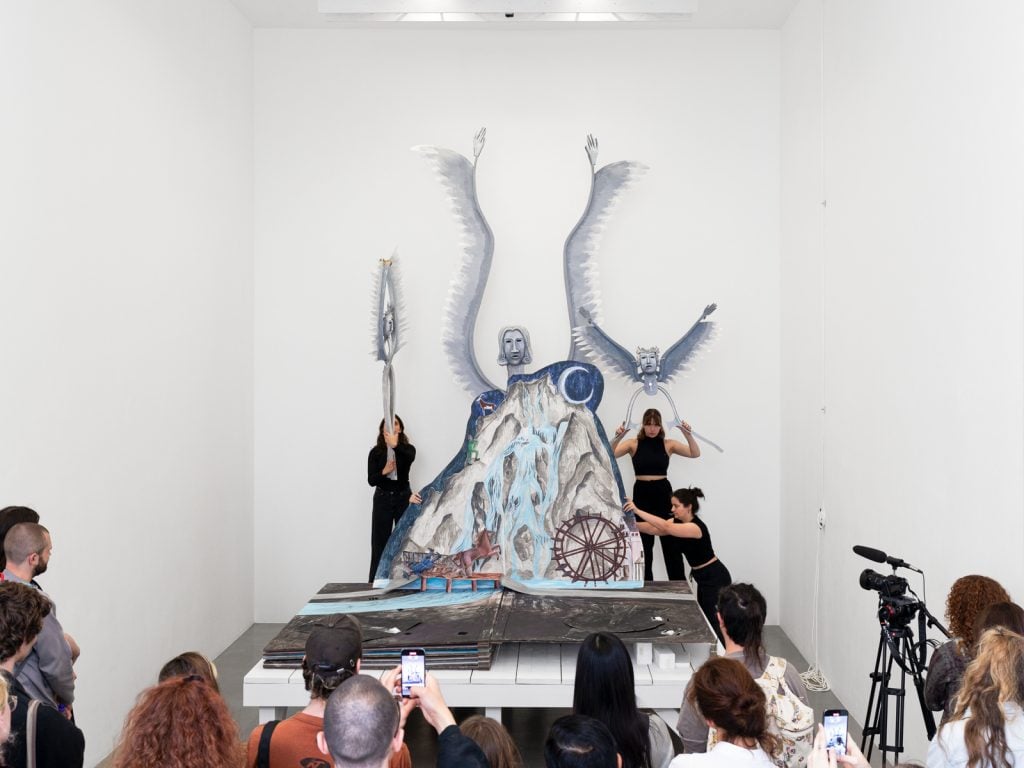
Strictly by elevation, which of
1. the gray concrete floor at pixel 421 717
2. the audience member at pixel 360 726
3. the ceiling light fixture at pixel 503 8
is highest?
the ceiling light fixture at pixel 503 8

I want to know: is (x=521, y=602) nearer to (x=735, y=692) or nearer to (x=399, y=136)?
(x=735, y=692)

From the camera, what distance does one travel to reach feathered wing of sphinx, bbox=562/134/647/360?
21.7 ft

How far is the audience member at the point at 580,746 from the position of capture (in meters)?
2.03

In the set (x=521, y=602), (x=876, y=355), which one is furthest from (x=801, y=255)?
(x=521, y=602)

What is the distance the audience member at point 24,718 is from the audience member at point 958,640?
2.19m

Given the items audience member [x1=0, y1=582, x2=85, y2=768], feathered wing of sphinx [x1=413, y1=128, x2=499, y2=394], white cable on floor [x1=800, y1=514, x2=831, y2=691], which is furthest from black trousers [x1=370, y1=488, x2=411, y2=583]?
audience member [x1=0, y1=582, x2=85, y2=768]

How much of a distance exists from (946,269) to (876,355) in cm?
89

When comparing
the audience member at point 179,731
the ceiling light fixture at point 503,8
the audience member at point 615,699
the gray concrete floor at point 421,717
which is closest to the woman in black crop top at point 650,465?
the gray concrete floor at point 421,717

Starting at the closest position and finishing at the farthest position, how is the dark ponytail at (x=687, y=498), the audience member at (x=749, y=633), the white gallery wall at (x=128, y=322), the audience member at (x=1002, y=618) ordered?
the audience member at (x=1002, y=618)
the audience member at (x=749, y=633)
the white gallery wall at (x=128, y=322)
the dark ponytail at (x=687, y=498)

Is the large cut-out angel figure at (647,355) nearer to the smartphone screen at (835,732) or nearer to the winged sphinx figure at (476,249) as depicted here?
the winged sphinx figure at (476,249)

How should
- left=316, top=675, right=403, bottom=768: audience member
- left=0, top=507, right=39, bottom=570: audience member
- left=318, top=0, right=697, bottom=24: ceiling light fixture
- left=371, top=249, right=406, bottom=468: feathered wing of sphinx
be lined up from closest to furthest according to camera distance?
left=316, top=675, right=403, bottom=768: audience member → left=0, top=507, right=39, bottom=570: audience member → left=318, top=0, right=697, bottom=24: ceiling light fixture → left=371, top=249, right=406, bottom=468: feathered wing of sphinx

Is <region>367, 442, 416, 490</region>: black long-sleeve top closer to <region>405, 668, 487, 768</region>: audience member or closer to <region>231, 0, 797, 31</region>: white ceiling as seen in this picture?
<region>231, 0, 797, 31</region>: white ceiling

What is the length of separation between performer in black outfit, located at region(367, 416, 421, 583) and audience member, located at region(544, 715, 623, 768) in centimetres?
433

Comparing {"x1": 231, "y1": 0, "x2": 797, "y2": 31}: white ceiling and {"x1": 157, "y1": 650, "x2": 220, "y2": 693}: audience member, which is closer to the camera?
{"x1": 157, "y1": 650, "x2": 220, "y2": 693}: audience member
